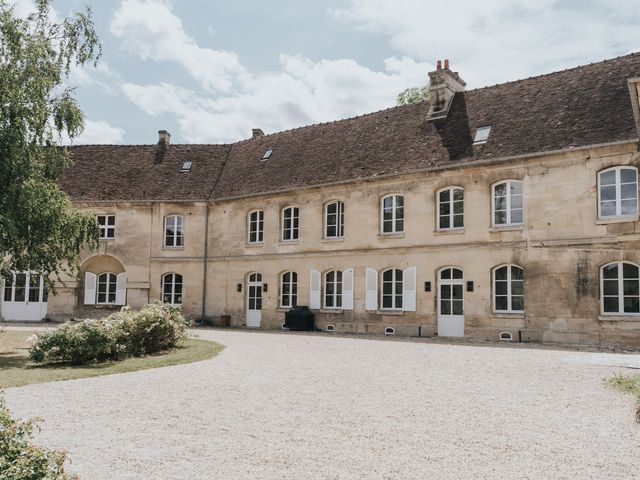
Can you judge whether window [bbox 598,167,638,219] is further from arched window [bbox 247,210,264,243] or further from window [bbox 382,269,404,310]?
arched window [bbox 247,210,264,243]

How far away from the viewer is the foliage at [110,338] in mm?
12070

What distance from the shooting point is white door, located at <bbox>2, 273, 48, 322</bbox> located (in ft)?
85.7

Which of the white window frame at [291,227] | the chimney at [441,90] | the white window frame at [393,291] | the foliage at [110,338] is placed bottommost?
the foliage at [110,338]

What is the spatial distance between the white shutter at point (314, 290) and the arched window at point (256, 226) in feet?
10.6

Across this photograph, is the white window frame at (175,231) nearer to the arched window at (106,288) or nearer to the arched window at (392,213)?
the arched window at (106,288)

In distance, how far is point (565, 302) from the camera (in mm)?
16219

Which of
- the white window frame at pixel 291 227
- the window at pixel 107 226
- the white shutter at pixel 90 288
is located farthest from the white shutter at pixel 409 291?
the white shutter at pixel 90 288

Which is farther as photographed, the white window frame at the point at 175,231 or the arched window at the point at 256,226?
the white window frame at the point at 175,231

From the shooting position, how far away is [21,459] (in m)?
3.44

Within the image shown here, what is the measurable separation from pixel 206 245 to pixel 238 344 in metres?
10.4

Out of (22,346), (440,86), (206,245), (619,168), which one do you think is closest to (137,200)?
(206,245)

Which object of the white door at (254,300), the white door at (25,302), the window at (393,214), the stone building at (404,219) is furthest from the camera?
the white door at (25,302)

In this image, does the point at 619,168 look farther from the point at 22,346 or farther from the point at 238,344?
the point at 22,346

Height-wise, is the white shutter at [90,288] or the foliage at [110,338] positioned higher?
the white shutter at [90,288]
